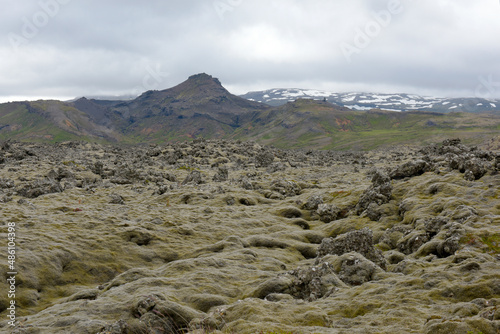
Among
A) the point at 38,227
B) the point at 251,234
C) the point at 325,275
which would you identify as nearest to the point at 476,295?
the point at 325,275

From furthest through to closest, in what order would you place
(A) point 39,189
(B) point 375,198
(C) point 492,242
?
(A) point 39,189, (B) point 375,198, (C) point 492,242

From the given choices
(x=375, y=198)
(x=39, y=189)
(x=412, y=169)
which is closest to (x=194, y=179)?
(x=39, y=189)

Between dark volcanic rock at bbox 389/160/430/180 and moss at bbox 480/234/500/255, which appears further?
dark volcanic rock at bbox 389/160/430/180

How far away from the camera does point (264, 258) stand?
20.5 m

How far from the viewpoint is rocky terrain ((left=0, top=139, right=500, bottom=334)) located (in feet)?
37.0

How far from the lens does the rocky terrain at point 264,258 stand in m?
11.3

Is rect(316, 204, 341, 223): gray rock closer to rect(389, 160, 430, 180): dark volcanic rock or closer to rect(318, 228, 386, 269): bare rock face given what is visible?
rect(389, 160, 430, 180): dark volcanic rock

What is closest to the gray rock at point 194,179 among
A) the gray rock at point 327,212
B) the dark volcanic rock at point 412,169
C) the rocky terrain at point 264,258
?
the rocky terrain at point 264,258

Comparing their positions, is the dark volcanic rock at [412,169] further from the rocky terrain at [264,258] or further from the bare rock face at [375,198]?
the bare rock face at [375,198]

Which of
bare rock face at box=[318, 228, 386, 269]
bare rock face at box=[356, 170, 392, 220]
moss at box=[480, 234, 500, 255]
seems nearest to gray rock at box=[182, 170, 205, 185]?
bare rock face at box=[356, 170, 392, 220]

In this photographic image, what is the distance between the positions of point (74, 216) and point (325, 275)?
66.2 feet

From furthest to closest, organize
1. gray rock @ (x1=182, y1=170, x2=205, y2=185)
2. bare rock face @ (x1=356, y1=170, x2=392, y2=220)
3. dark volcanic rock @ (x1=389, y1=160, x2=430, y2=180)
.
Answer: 1. gray rock @ (x1=182, y1=170, x2=205, y2=185)
2. dark volcanic rock @ (x1=389, y1=160, x2=430, y2=180)
3. bare rock face @ (x1=356, y1=170, x2=392, y2=220)

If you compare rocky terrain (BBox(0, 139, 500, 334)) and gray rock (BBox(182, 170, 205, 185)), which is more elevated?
gray rock (BBox(182, 170, 205, 185))

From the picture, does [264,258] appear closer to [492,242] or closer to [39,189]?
[492,242]
